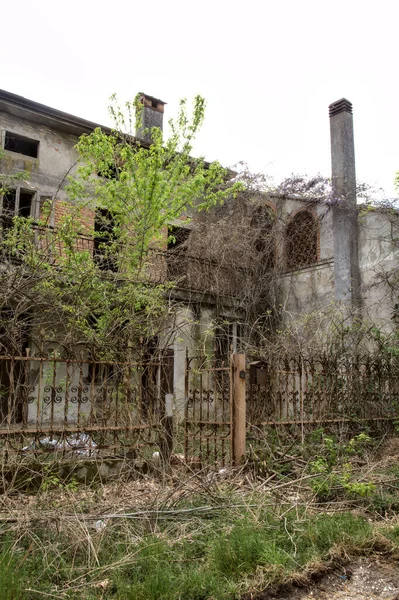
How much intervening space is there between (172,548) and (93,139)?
9437 mm

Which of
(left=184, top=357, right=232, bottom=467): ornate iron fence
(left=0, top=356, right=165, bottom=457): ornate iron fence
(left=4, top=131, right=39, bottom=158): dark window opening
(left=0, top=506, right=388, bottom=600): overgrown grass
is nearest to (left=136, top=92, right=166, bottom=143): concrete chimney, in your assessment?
(left=4, top=131, right=39, bottom=158): dark window opening

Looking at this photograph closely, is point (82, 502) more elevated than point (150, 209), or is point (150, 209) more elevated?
point (150, 209)

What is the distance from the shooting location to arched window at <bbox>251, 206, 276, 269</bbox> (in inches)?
640

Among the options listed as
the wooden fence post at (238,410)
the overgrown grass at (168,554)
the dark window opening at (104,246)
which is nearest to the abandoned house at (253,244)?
the dark window opening at (104,246)

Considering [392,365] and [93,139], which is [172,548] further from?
[93,139]

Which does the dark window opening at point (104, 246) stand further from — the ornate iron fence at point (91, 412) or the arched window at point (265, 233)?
the arched window at point (265, 233)

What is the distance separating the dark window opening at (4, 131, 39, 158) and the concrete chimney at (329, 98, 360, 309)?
27.5ft

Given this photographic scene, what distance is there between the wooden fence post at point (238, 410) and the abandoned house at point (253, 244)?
612 centimetres

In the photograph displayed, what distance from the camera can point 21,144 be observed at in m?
14.8

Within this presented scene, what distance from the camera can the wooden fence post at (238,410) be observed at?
21.3 ft

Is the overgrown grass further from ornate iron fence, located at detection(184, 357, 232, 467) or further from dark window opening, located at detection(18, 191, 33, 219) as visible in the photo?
dark window opening, located at detection(18, 191, 33, 219)

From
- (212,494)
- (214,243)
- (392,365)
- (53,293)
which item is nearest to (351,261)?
(214,243)

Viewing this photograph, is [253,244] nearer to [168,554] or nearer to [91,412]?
[91,412]

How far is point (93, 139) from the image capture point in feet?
37.7
